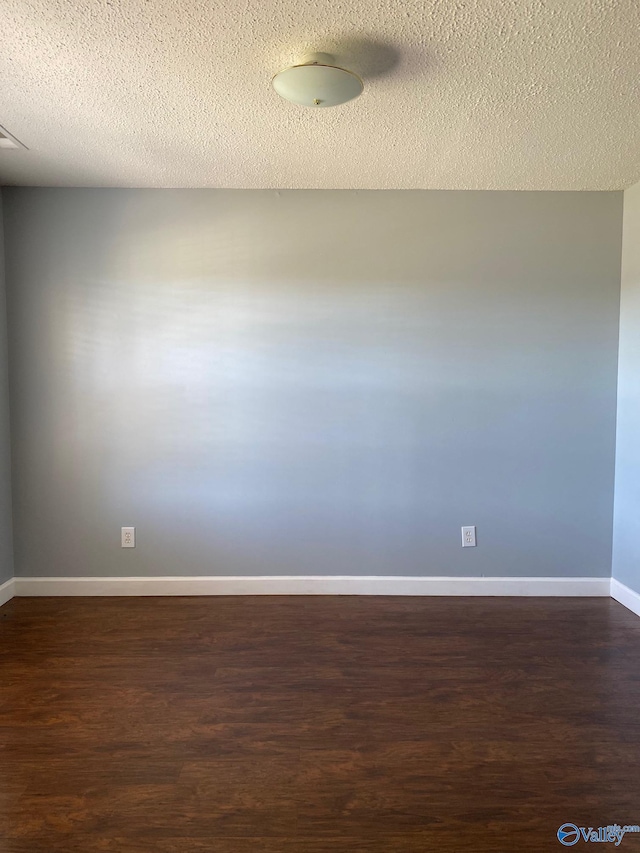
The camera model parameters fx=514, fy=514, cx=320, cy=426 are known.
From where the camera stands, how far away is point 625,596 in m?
3.00

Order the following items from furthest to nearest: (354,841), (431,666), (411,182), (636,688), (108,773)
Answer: (411,182) → (431,666) → (636,688) → (108,773) → (354,841)

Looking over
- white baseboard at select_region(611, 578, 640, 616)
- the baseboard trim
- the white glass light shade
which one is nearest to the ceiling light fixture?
the white glass light shade

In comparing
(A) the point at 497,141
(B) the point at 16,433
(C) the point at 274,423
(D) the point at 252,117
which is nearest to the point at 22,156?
(D) the point at 252,117

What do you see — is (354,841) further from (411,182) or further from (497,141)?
(411,182)

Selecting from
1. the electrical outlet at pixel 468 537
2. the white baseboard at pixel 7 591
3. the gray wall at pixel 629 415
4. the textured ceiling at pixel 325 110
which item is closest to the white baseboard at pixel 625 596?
the gray wall at pixel 629 415

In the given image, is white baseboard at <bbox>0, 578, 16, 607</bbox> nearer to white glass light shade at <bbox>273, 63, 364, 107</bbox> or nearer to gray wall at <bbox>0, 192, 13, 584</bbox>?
gray wall at <bbox>0, 192, 13, 584</bbox>

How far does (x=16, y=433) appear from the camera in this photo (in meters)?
3.10

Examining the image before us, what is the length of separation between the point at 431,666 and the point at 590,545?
145cm

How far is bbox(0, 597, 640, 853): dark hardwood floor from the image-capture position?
Answer: 4.96ft

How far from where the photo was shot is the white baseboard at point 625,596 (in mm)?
2904

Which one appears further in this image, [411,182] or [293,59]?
[411,182]

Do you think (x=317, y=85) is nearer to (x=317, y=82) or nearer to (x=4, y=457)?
(x=317, y=82)

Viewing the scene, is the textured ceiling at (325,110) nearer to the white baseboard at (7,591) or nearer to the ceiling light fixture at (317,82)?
the ceiling light fixture at (317,82)

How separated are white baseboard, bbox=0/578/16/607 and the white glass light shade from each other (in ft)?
9.80
